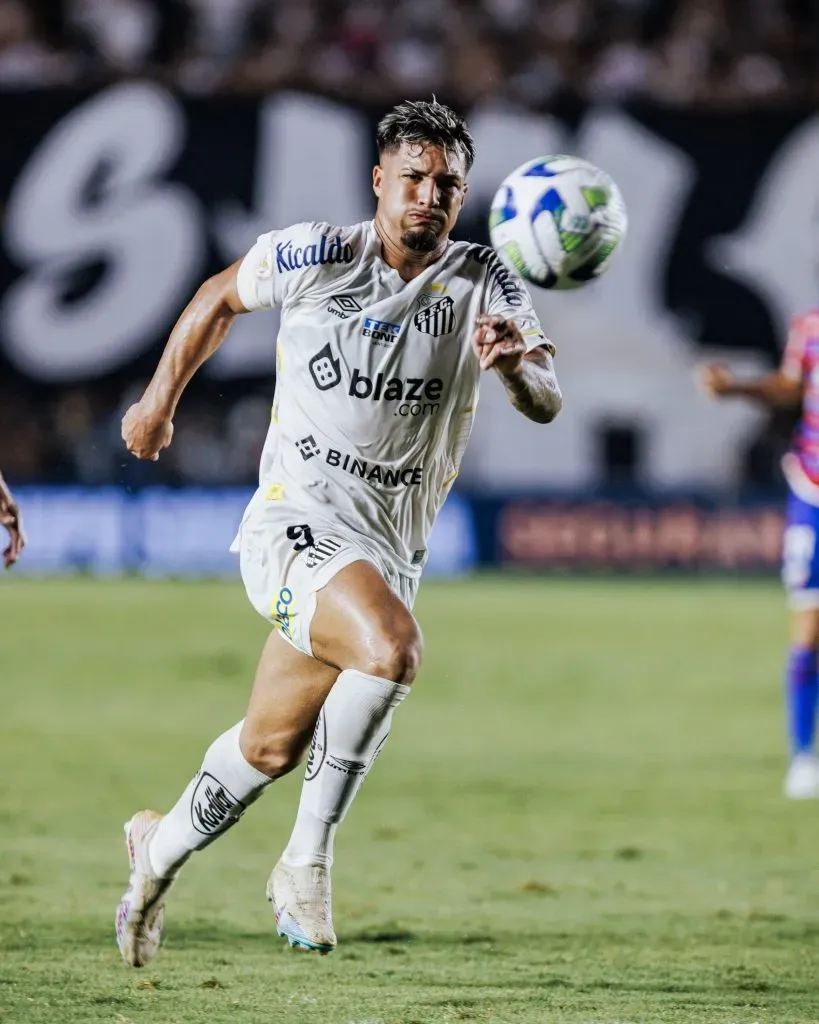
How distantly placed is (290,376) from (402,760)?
5687mm

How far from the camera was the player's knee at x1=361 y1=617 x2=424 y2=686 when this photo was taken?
15.6ft

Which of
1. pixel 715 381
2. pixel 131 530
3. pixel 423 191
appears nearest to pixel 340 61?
pixel 131 530

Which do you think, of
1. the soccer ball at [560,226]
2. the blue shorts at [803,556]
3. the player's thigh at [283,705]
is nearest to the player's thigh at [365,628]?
the player's thigh at [283,705]

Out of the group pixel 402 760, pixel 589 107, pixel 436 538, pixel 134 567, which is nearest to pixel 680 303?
pixel 589 107

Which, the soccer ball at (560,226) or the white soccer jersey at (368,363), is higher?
the soccer ball at (560,226)

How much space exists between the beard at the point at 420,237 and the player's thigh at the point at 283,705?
3.85 ft

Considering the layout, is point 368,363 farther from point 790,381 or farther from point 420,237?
point 790,381

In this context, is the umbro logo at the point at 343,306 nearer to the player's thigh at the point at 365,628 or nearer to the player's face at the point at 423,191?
the player's face at the point at 423,191

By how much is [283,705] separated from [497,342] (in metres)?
1.29

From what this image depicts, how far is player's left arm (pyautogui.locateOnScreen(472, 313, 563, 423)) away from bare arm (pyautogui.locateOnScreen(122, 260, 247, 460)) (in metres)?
0.91

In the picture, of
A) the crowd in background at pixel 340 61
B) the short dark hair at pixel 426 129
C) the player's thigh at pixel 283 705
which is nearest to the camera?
the short dark hair at pixel 426 129

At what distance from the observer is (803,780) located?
934 centimetres

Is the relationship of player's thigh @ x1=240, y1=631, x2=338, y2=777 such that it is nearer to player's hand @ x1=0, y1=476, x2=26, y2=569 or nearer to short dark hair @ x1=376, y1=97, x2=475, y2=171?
player's hand @ x1=0, y1=476, x2=26, y2=569

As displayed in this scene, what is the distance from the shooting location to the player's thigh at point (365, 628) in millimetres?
4758
